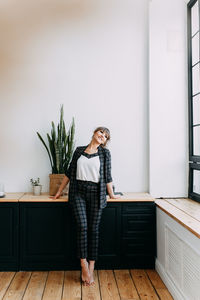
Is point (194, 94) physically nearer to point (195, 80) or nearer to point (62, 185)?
point (195, 80)

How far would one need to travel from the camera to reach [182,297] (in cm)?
242

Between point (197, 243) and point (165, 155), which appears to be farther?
point (165, 155)

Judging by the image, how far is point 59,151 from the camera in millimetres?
3402

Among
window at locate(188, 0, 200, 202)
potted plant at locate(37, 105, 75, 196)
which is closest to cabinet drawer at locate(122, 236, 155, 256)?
window at locate(188, 0, 200, 202)

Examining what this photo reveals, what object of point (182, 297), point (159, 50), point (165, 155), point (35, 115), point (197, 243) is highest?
point (159, 50)

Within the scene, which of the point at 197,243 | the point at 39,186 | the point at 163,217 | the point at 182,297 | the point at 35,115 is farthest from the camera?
the point at 35,115

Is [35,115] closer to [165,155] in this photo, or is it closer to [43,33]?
[43,33]

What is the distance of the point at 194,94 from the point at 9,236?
8.93ft

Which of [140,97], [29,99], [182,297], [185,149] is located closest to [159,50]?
[140,97]

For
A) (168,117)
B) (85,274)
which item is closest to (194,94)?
(168,117)

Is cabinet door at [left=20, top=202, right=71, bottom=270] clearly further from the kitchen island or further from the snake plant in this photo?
the snake plant

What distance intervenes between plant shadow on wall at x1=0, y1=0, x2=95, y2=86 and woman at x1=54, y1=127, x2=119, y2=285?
4.94 ft

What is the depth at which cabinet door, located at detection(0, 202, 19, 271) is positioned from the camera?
126 inches

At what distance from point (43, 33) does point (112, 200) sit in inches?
90.0
